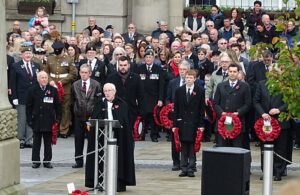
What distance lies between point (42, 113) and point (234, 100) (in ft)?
11.0

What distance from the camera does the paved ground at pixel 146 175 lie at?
1622cm

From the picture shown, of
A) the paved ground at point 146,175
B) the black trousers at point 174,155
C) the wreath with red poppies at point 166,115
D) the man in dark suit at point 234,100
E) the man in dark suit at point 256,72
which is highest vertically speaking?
the man in dark suit at point 256,72

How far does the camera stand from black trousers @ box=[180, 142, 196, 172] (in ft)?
58.2

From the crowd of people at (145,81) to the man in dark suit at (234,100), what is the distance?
0.02 meters

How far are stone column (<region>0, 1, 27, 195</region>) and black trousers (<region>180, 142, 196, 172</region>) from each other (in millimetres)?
4350

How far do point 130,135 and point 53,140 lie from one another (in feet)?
9.84

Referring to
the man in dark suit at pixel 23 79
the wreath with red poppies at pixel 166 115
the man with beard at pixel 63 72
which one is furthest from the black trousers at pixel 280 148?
the man with beard at pixel 63 72

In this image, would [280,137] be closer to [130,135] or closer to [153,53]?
[130,135]

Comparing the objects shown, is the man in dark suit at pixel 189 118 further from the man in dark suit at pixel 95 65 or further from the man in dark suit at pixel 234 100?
the man in dark suit at pixel 95 65

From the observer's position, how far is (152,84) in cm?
2239

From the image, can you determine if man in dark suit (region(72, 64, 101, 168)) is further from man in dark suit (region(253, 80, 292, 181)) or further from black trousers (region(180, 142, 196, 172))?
man in dark suit (region(253, 80, 292, 181))

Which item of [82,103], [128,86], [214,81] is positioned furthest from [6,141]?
[214,81]

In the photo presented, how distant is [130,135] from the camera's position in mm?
16172

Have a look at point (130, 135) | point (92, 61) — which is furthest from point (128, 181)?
point (92, 61)
